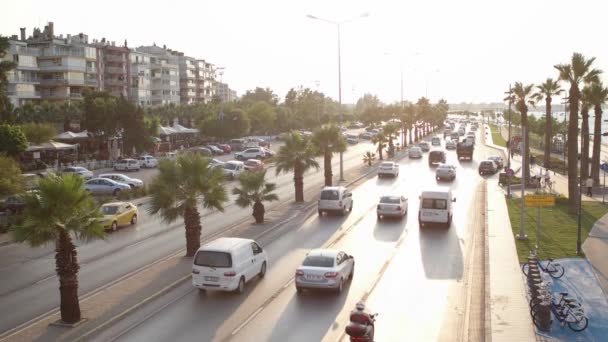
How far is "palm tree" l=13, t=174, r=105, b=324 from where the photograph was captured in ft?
56.3

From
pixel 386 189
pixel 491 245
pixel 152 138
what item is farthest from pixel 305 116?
pixel 491 245

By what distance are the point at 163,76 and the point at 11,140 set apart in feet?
318

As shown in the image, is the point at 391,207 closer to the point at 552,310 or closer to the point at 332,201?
the point at 332,201

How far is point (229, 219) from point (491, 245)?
48.0ft

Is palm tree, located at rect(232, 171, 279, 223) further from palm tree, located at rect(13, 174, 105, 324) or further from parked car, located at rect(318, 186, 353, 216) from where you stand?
palm tree, located at rect(13, 174, 105, 324)

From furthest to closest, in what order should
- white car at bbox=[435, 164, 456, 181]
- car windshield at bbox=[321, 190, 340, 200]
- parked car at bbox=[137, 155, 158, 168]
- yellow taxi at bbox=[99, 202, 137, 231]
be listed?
parked car at bbox=[137, 155, 158, 168], white car at bbox=[435, 164, 456, 181], car windshield at bbox=[321, 190, 340, 200], yellow taxi at bbox=[99, 202, 137, 231]

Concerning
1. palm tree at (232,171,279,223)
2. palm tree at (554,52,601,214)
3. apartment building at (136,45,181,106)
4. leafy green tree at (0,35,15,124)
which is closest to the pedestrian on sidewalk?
palm tree at (554,52,601,214)

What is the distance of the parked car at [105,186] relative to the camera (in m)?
45.3

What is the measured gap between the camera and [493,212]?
3700 centimetres

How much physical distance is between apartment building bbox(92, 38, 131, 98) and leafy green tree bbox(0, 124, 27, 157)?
67980 mm

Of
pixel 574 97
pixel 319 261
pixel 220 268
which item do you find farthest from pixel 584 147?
pixel 220 268

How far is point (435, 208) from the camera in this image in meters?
31.8

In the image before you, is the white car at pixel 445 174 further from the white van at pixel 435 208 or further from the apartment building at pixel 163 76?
the apartment building at pixel 163 76

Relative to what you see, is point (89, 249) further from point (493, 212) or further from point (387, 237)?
point (493, 212)
